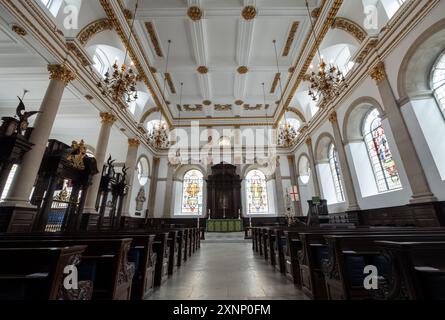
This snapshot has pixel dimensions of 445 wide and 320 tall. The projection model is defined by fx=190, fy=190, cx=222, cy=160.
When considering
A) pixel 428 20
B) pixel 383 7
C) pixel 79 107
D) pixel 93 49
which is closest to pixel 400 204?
pixel 428 20

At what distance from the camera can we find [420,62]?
5066 mm

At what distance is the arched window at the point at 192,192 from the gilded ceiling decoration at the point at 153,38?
8.50m

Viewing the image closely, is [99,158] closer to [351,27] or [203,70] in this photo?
[203,70]

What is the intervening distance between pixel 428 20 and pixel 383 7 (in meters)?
1.59

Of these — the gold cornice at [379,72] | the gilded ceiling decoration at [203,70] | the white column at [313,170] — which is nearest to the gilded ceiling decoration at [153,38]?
the gilded ceiling decoration at [203,70]

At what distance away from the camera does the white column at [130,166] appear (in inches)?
386

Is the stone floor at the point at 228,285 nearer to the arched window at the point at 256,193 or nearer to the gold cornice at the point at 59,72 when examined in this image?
the gold cornice at the point at 59,72

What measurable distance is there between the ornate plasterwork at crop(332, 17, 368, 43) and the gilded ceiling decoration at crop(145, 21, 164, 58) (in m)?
6.64

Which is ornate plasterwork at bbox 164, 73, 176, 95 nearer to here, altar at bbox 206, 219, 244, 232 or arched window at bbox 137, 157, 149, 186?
arched window at bbox 137, 157, 149, 186

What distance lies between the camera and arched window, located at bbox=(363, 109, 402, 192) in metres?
6.44

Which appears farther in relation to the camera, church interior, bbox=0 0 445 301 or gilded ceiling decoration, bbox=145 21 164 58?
gilded ceiling decoration, bbox=145 21 164 58

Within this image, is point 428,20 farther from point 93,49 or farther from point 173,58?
point 93,49

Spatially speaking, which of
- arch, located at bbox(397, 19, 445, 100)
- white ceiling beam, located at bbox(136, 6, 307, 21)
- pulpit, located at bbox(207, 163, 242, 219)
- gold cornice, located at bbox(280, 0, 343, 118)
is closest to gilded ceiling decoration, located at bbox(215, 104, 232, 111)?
gold cornice, located at bbox(280, 0, 343, 118)

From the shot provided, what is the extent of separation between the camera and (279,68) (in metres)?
9.12
